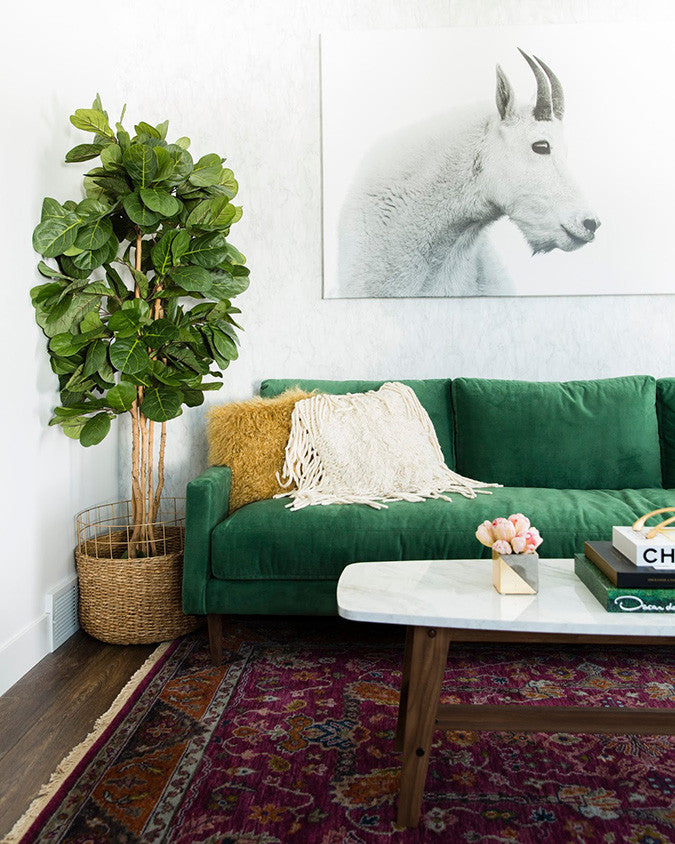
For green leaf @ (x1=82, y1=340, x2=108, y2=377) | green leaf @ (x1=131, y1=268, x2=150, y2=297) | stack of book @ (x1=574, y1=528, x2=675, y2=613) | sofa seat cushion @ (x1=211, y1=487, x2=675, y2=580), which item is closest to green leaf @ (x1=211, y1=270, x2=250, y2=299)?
green leaf @ (x1=131, y1=268, x2=150, y2=297)

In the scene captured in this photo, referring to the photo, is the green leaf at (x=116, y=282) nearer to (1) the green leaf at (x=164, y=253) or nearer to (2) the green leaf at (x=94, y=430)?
(1) the green leaf at (x=164, y=253)

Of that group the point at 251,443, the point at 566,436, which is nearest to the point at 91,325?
the point at 251,443

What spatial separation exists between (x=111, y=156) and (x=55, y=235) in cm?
34

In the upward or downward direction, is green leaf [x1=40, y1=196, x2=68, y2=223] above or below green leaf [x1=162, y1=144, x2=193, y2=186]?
below

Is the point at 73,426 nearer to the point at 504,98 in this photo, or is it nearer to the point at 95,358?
the point at 95,358

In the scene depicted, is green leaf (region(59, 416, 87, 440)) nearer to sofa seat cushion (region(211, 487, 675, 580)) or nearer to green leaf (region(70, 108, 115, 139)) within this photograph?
sofa seat cushion (region(211, 487, 675, 580))

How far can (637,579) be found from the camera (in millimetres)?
1384

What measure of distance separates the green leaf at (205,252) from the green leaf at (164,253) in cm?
6

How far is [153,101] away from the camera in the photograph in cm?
312

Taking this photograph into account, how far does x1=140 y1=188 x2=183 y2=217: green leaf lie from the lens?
7.75ft

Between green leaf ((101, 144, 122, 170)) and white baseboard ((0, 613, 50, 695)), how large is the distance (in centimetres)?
148

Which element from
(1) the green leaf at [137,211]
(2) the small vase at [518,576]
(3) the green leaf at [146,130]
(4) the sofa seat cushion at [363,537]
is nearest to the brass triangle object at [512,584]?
(2) the small vase at [518,576]

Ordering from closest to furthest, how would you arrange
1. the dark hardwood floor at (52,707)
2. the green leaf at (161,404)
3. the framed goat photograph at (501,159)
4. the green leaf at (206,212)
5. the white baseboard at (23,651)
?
the dark hardwood floor at (52,707) < the white baseboard at (23,651) < the green leaf at (161,404) < the green leaf at (206,212) < the framed goat photograph at (501,159)

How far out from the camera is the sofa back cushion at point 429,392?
2.83m
